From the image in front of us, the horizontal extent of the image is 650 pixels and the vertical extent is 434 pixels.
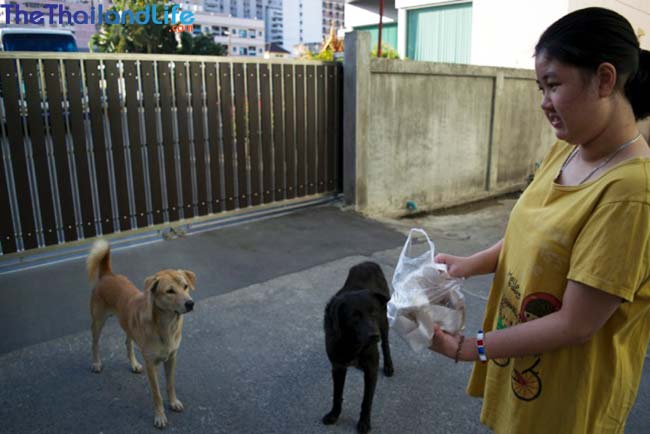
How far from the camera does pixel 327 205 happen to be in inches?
301

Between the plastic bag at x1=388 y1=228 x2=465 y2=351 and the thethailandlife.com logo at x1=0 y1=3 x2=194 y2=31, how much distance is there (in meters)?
14.1

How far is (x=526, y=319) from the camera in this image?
1369mm

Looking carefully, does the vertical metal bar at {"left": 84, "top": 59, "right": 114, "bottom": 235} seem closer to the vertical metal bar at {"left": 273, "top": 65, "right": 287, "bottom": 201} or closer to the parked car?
the vertical metal bar at {"left": 273, "top": 65, "right": 287, "bottom": 201}

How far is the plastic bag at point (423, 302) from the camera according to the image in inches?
56.7

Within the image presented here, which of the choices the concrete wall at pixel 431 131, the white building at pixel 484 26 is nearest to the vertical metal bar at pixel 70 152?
the concrete wall at pixel 431 131

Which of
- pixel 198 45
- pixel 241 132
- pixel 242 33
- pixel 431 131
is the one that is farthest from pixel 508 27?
pixel 242 33

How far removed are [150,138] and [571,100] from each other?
17.9ft

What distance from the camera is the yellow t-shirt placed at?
111 centimetres

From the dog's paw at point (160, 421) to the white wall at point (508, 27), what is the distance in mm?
11518

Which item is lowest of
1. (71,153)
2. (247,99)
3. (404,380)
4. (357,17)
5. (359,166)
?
(404,380)

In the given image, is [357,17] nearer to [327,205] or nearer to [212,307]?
[327,205]

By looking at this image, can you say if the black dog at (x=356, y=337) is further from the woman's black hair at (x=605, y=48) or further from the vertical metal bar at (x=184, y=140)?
the vertical metal bar at (x=184, y=140)

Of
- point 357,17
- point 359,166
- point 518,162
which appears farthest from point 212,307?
point 357,17

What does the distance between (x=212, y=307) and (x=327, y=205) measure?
140 inches
